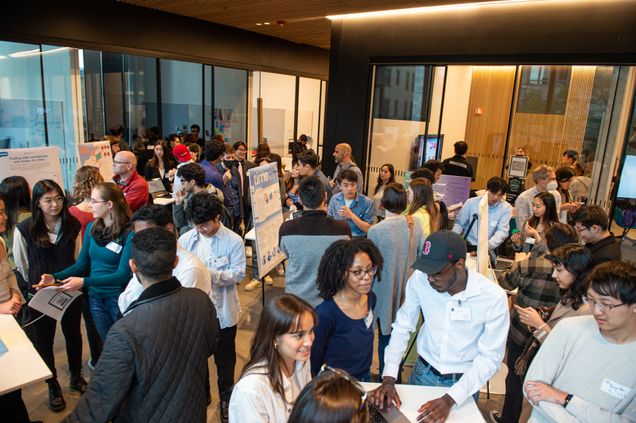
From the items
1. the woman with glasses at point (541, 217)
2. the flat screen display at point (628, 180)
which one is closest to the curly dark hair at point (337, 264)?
the woman with glasses at point (541, 217)

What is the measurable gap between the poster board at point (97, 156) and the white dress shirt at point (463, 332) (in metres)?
4.85

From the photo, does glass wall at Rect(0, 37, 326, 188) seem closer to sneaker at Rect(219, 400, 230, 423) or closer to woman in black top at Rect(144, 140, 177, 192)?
woman in black top at Rect(144, 140, 177, 192)

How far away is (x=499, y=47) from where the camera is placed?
6.34 m

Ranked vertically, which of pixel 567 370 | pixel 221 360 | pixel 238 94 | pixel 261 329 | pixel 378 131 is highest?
pixel 238 94

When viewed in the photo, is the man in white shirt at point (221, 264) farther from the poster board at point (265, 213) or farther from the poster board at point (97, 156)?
the poster board at point (97, 156)

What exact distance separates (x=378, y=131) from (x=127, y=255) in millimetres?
5950

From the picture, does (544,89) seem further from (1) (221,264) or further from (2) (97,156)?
(1) (221,264)

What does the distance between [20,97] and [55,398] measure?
18.3 feet

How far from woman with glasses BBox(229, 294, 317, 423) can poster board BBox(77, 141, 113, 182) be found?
478 cm

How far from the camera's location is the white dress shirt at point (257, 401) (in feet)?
5.04

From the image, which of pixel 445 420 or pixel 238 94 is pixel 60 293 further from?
pixel 238 94

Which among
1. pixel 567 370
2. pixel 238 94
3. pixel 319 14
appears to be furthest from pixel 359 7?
pixel 567 370

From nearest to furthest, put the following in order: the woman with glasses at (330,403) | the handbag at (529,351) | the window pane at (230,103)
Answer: the woman with glasses at (330,403), the handbag at (529,351), the window pane at (230,103)

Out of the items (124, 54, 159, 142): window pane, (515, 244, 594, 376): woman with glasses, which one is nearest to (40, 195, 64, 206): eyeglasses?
(515, 244, 594, 376): woman with glasses
